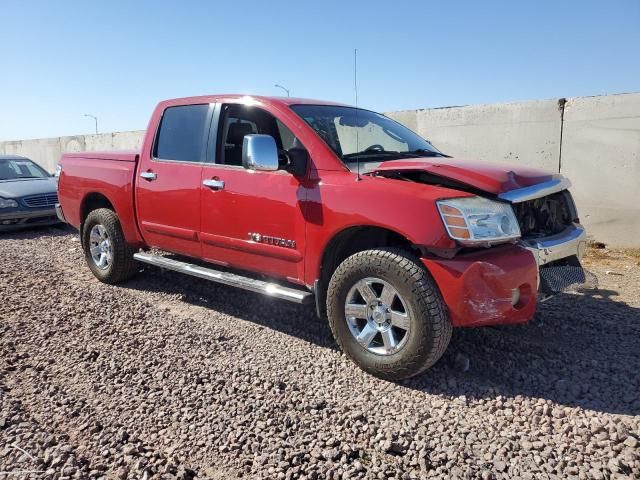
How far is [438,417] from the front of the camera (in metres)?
2.79

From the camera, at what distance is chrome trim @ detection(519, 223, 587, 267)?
312 centimetres

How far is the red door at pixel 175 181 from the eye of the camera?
4387mm

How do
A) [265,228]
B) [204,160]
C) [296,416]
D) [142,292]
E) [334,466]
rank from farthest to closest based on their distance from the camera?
[142,292]
[204,160]
[265,228]
[296,416]
[334,466]

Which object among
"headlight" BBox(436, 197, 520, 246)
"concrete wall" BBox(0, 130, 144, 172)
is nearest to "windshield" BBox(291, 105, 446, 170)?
"headlight" BBox(436, 197, 520, 246)

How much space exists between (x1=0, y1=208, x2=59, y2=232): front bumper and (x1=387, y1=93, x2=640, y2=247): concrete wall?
24.2ft

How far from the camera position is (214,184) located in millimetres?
4094

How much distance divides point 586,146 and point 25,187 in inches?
360

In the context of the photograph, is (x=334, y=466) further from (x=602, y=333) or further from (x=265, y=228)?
(x=602, y=333)

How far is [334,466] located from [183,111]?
11.6 feet

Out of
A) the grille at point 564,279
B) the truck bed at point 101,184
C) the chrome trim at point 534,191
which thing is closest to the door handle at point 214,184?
the truck bed at point 101,184

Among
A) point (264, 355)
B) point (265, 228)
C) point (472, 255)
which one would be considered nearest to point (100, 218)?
point (265, 228)

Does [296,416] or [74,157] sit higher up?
[74,157]

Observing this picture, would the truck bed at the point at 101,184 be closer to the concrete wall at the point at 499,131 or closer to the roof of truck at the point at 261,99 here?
the roof of truck at the point at 261,99

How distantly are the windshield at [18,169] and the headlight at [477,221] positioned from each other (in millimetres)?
9532
